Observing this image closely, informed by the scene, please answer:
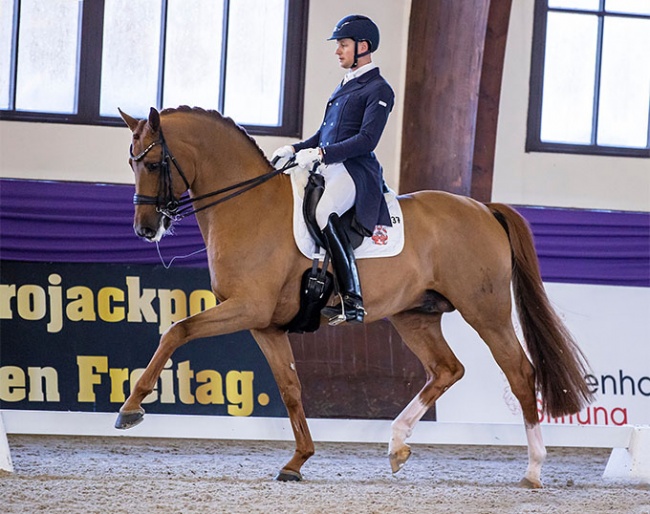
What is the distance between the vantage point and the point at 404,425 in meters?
5.07

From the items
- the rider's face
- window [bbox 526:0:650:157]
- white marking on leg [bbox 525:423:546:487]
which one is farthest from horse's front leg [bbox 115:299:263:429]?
window [bbox 526:0:650:157]

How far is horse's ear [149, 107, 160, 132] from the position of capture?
4.36 meters

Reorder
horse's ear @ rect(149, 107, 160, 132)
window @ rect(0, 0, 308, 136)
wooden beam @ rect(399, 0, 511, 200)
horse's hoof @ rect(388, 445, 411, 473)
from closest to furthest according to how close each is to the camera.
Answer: horse's ear @ rect(149, 107, 160, 132) → horse's hoof @ rect(388, 445, 411, 473) → wooden beam @ rect(399, 0, 511, 200) → window @ rect(0, 0, 308, 136)

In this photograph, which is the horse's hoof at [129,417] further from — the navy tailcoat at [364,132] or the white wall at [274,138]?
the white wall at [274,138]

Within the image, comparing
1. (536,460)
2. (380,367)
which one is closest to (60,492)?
(536,460)

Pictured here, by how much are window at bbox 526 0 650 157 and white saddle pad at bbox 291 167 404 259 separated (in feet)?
12.2

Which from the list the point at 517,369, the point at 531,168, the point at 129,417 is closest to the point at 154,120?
the point at 129,417

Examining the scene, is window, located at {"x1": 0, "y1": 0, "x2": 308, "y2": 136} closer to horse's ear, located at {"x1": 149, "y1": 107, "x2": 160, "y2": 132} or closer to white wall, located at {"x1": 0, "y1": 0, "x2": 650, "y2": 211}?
white wall, located at {"x1": 0, "y1": 0, "x2": 650, "y2": 211}

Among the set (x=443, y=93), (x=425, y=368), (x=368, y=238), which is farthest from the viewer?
(x=443, y=93)

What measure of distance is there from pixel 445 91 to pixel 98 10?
107 inches

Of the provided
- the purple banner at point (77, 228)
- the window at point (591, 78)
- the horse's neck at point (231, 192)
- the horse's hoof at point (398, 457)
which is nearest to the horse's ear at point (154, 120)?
the horse's neck at point (231, 192)

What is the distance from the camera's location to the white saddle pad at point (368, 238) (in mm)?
4688

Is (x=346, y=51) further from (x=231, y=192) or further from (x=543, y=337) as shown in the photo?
(x=543, y=337)

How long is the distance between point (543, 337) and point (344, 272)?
1.25 metres
